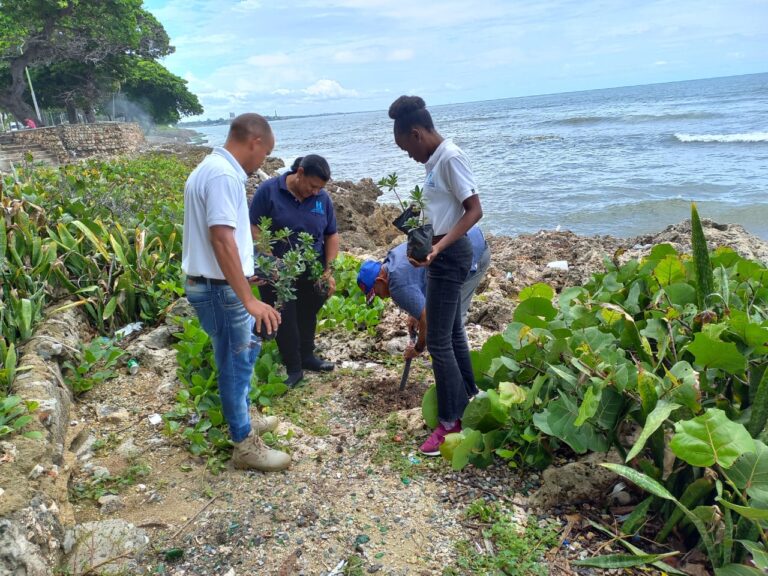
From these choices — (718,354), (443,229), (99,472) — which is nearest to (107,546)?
(99,472)

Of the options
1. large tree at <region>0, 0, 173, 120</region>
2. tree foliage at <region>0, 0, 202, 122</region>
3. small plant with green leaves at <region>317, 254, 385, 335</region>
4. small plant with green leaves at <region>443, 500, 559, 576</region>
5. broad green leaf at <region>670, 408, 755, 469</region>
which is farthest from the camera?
tree foliage at <region>0, 0, 202, 122</region>

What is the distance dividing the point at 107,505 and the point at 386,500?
4.30ft

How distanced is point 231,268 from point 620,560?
1.95 meters

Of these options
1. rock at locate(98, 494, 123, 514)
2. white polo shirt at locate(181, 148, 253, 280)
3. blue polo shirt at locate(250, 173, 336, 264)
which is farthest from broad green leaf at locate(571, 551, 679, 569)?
blue polo shirt at locate(250, 173, 336, 264)

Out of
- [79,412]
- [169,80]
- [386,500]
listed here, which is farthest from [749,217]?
[169,80]

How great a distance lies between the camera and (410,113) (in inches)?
111

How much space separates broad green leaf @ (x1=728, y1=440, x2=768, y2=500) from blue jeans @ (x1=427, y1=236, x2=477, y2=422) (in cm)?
135

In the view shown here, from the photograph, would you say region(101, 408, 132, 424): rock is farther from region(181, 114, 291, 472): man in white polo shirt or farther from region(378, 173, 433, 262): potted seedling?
region(378, 173, 433, 262): potted seedling

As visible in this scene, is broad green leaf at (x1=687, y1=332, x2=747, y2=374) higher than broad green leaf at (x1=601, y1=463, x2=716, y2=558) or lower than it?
higher

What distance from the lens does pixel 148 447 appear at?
308 centimetres

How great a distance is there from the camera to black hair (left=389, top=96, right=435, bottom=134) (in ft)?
9.23

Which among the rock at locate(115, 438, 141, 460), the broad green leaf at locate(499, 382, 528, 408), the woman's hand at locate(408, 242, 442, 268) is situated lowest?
the rock at locate(115, 438, 141, 460)

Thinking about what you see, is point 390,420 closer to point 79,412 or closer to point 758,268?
point 79,412

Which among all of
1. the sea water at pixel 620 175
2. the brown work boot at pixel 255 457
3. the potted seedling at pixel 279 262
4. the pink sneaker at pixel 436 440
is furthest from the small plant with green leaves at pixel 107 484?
the sea water at pixel 620 175
